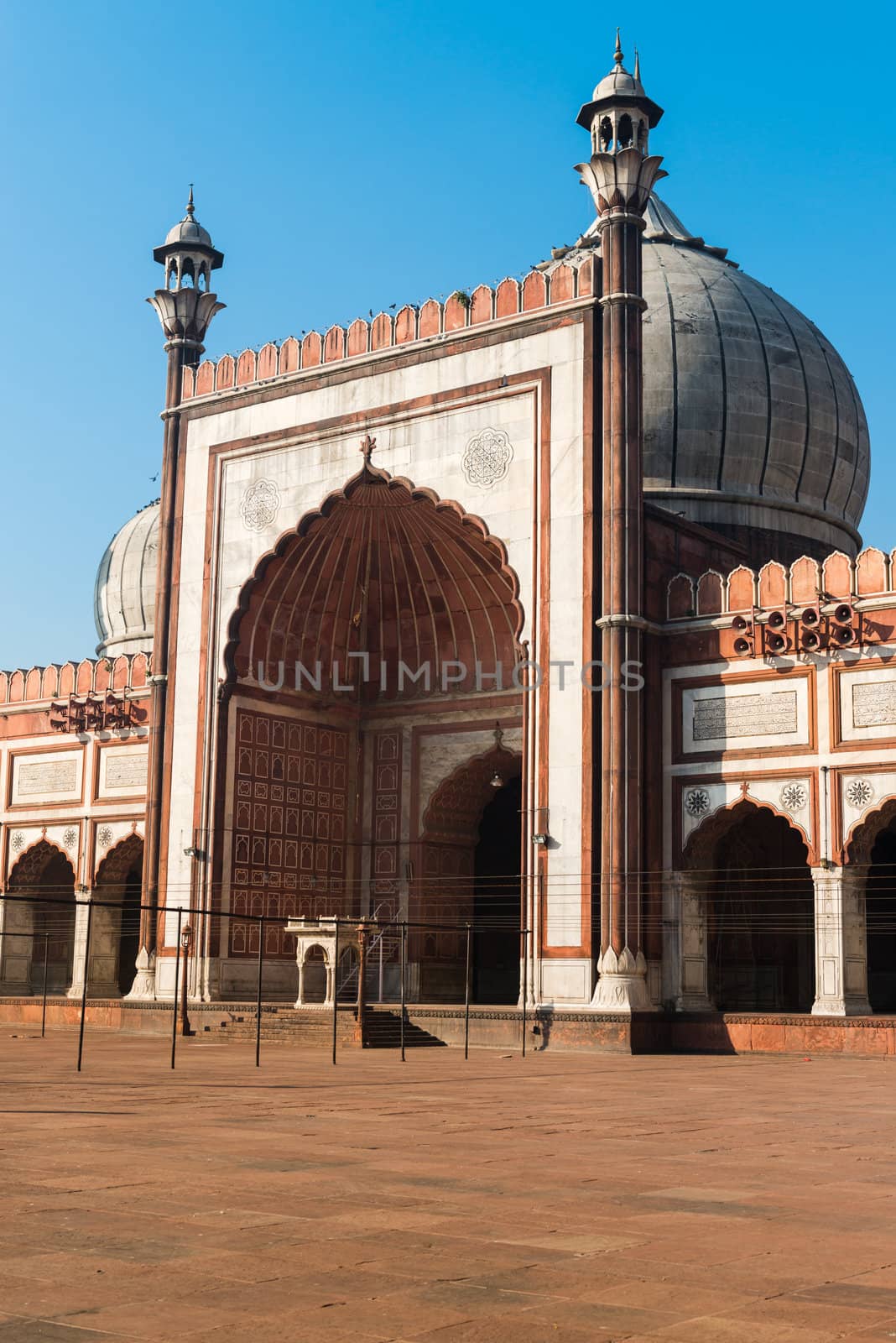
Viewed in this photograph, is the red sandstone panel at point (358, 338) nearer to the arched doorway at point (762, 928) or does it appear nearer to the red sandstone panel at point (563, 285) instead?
the red sandstone panel at point (563, 285)

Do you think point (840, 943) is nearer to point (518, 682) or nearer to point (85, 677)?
point (518, 682)

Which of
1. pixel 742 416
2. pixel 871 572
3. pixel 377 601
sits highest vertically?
pixel 742 416

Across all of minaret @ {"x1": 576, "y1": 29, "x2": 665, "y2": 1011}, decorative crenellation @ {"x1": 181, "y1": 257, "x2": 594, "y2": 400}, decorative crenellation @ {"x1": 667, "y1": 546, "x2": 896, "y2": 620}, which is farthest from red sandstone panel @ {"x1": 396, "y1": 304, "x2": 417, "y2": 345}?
decorative crenellation @ {"x1": 667, "y1": 546, "x2": 896, "y2": 620}

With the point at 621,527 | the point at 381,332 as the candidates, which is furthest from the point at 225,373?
the point at 621,527

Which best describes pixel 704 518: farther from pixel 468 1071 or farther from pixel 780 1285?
pixel 780 1285

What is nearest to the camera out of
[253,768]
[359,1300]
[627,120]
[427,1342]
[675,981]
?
[427,1342]

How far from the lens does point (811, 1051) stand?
16.2m

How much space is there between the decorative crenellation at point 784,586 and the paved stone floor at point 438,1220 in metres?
8.22

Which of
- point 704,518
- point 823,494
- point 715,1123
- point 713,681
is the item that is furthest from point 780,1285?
point 823,494

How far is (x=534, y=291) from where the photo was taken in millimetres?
18906

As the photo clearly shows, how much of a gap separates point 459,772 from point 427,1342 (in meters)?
19.0

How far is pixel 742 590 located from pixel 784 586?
1.73ft

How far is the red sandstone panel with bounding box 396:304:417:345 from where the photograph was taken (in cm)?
2012

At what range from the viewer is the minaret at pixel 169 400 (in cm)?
2147
